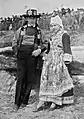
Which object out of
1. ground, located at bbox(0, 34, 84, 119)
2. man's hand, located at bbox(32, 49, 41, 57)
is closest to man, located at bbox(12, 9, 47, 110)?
man's hand, located at bbox(32, 49, 41, 57)

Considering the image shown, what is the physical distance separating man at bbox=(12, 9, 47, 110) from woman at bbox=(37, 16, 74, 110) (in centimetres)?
28

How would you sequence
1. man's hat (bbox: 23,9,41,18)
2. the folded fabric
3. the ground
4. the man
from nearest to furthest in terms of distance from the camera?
the ground
the folded fabric
the man
man's hat (bbox: 23,9,41,18)

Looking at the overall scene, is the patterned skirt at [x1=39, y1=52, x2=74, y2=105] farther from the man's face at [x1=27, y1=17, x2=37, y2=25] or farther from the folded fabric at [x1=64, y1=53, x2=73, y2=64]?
the man's face at [x1=27, y1=17, x2=37, y2=25]

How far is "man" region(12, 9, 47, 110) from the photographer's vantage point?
175 inches

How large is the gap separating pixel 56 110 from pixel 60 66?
732 millimetres

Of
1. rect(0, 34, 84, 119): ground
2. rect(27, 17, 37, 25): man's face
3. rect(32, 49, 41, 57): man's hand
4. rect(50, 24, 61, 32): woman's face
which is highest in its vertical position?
rect(27, 17, 37, 25): man's face

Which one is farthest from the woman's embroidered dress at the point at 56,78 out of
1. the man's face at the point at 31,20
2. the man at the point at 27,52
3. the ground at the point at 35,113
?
the man's face at the point at 31,20

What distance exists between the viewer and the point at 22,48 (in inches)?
175

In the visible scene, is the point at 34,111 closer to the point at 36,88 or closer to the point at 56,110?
the point at 56,110

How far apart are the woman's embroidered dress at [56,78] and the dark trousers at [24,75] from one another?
Result: 0.99 ft

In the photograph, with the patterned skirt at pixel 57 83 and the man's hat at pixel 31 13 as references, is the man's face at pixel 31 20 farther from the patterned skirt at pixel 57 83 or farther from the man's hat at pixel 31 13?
the patterned skirt at pixel 57 83

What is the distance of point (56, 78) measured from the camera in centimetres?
425

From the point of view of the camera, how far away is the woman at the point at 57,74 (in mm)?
4207

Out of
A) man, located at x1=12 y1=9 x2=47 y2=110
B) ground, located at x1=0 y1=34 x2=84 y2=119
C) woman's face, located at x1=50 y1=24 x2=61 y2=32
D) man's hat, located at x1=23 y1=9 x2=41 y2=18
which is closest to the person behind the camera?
ground, located at x1=0 y1=34 x2=84 y2=119
